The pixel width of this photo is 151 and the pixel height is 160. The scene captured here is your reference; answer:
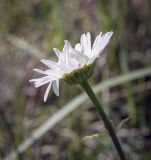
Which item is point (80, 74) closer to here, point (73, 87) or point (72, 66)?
point (72, 66)

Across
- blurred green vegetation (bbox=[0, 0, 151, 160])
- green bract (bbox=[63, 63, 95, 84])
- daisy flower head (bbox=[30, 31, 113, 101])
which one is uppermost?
blurred green vegetation (bbox=[0, 0, 151, 160])

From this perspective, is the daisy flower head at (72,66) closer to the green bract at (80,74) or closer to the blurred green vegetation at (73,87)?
the green bract at (80,74)

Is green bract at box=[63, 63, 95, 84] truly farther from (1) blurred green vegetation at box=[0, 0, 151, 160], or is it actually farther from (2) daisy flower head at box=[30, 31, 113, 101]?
(1) blurred green vegetation at box=[0, 0, 151, 160]

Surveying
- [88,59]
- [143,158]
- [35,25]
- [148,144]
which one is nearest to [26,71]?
[35,25]

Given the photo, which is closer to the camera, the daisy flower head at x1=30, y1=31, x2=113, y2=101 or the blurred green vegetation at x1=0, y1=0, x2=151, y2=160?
the daisy flower head at x1=30, y1=31, x2=113, y2=101

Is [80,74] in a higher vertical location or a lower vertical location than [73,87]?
lower

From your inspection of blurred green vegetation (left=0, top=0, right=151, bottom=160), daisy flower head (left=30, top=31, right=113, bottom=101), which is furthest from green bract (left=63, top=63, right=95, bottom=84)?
blurred green vegetation (left=0, top=0, right=151, bottom=160)

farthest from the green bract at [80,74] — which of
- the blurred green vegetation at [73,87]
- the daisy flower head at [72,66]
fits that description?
the blurred green vegetation at [73,87]

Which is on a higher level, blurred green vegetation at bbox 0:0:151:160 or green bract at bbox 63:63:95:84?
blurred green vegetation at bbox 0:0:151:160

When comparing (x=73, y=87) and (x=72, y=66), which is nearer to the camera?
(x=72, y=66)

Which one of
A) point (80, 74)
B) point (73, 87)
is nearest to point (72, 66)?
point (80, 74)
